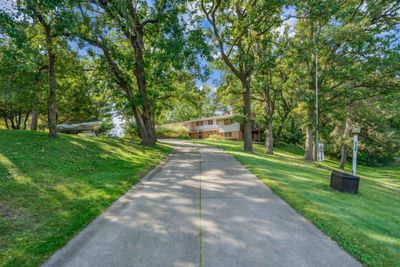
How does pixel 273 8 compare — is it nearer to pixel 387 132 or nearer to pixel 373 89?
pixel 373 89

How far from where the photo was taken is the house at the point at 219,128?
112ft

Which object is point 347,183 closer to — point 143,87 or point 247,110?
point 247,110

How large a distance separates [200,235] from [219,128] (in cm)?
3431

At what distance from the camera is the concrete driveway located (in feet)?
8.43

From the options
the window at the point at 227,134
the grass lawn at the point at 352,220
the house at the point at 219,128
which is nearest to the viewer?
the grass lawn at the point at 352,220

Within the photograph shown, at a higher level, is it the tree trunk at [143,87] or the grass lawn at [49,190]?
the tree trunk at [143,87]

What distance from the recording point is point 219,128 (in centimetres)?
3712

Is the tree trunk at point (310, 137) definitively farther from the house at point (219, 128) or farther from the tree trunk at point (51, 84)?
the tree trunk at point (51, 84)

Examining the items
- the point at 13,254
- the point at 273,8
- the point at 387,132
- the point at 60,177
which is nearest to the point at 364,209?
the point at 13,254

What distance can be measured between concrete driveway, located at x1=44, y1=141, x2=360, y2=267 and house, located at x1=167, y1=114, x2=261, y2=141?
86.7 ft

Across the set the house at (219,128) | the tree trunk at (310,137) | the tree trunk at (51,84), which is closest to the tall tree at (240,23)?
the tree trunk at (310,137)

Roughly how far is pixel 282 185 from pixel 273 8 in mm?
9546

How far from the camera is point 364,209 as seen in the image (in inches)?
175

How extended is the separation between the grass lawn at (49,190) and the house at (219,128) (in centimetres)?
2461
